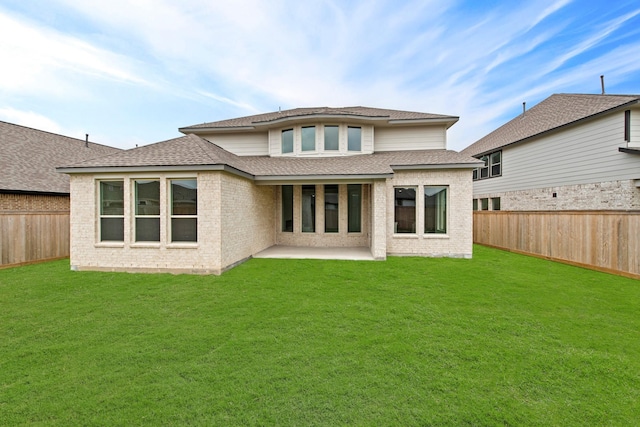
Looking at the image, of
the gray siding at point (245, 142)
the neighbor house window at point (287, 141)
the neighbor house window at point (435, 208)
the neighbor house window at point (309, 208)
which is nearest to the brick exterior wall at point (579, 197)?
the neighbor house window at point (435, 208)

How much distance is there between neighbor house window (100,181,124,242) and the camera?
8188 mm

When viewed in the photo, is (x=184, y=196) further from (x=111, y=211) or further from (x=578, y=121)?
(x=578, y=121)

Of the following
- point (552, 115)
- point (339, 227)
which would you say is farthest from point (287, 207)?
point (552, 115)

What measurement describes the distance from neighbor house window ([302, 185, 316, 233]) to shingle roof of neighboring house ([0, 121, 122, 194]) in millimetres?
10813

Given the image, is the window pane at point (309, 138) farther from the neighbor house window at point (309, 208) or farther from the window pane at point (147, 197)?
the window pane at point (147, 197)

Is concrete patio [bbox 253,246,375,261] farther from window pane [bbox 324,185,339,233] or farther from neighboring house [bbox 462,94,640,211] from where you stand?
neighboring house [bbox 462,94,640,211]

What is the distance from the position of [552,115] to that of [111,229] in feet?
68.5

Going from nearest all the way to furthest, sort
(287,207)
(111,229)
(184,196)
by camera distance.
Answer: (184,196), (111,229), (287,207)

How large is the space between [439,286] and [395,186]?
483cm

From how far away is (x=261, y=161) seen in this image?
12148 mm

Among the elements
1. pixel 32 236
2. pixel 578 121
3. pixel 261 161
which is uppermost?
pixel 578 121

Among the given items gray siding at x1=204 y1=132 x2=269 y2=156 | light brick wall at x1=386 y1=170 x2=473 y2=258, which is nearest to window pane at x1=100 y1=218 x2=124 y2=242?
gray siding at x1=204 y1=132 x2=269 y2=156

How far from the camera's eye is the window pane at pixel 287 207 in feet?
41.1

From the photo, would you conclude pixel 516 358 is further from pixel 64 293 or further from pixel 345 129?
pixel 345 129
